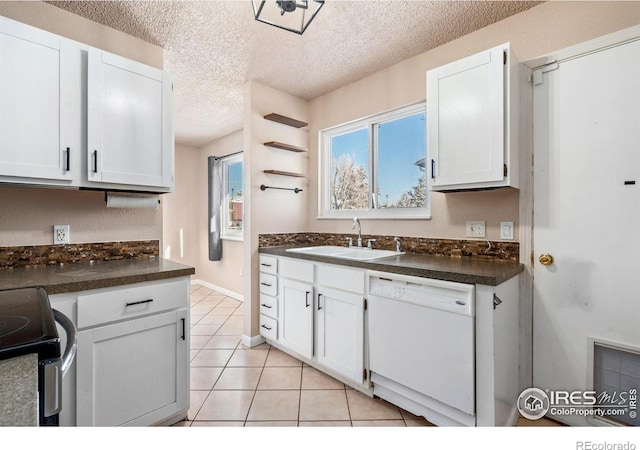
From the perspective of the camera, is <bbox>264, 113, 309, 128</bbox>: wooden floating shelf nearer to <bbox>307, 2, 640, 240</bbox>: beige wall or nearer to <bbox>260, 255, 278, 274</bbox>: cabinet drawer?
<bbox>307, 2, 640, 240</bbox>: beige wall

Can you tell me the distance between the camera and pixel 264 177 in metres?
2.98

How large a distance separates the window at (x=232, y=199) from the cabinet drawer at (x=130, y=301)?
3.08m

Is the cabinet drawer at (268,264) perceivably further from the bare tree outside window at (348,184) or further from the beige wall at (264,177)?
the bare tree outside window at (348,184)

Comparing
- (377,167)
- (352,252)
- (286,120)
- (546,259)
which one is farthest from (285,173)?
(546,259)

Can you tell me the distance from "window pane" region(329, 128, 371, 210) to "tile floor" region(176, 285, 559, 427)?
1.58m

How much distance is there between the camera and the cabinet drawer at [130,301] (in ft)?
4.68

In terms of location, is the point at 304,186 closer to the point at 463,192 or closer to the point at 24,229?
the point at 463,192

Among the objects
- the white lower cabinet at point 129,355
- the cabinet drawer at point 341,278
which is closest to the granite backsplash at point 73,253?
the white lower cabinet at point 129,355

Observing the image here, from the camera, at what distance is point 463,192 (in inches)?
85.7

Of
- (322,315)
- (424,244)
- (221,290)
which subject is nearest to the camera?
(322,315)

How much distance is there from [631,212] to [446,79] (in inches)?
48.8

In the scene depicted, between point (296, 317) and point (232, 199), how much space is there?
300 centimetres

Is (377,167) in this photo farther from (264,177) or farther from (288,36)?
(288,36)
